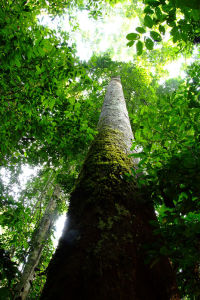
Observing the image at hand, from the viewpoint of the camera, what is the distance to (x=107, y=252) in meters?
0.97

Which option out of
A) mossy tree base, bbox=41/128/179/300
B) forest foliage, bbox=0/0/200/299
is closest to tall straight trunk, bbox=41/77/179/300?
mossy tree base, bbox=41/128/179/300

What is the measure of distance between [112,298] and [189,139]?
3.59 feet

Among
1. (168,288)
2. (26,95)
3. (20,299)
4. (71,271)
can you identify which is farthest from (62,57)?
(20,299)

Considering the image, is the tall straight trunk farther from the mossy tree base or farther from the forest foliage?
the forest foliage

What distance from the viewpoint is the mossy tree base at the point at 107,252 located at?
84 cm

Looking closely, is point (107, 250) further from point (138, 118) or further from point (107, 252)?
point (138, 118)

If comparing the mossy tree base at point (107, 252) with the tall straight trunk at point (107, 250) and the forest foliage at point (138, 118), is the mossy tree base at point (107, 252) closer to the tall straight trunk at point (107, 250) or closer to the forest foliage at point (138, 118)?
the tall straight trunk at point (107, 250)

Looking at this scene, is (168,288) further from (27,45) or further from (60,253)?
(27,45)

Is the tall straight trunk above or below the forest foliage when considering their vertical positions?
below

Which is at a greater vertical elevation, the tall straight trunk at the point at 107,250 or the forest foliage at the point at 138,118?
the forest foliage at the point at 138,118

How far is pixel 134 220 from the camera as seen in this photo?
1235 millimetres

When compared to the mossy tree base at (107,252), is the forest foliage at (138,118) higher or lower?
higher

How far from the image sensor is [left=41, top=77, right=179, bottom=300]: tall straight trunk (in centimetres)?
84

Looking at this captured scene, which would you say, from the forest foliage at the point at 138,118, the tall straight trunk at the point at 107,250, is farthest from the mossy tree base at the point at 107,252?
the forest foliage at the point at 138,118
